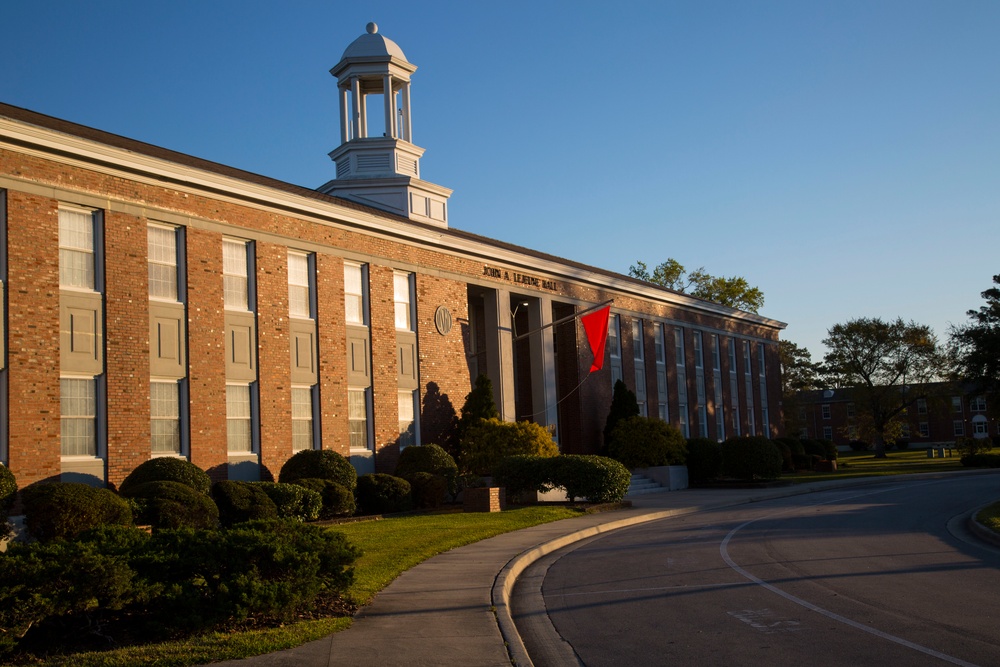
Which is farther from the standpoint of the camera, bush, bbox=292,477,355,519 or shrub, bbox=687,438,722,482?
shrub, bbox=687,438,722,482

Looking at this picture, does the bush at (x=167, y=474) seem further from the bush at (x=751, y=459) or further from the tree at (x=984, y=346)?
the tree at (x=984, y=346)

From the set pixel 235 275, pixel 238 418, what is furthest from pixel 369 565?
pixel 235 275

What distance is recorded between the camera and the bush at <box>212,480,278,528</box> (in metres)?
20.9

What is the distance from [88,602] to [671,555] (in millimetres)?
10068

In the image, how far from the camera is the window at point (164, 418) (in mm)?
22953

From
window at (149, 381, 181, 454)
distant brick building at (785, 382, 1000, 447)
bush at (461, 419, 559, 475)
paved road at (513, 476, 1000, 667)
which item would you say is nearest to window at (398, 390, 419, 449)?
bush at (461, 419, 559, 475)

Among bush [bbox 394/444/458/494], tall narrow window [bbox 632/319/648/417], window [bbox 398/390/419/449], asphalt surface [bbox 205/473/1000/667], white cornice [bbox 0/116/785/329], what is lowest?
asphalt surface [bbox 205/473/1000/667]

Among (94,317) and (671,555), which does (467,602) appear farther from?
(94,317)

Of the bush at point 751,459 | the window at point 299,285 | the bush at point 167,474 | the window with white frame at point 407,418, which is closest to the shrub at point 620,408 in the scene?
the bush at point 751,459

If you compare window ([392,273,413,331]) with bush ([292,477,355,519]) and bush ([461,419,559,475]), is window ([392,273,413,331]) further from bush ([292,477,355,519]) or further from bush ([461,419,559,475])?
bush ([292,477,355,519])

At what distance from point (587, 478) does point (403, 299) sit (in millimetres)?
8888

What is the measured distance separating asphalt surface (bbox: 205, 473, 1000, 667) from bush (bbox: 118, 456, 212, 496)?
23.3 ft

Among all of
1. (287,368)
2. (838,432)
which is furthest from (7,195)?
(838,432)

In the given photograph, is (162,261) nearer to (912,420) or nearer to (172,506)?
(172,506)
